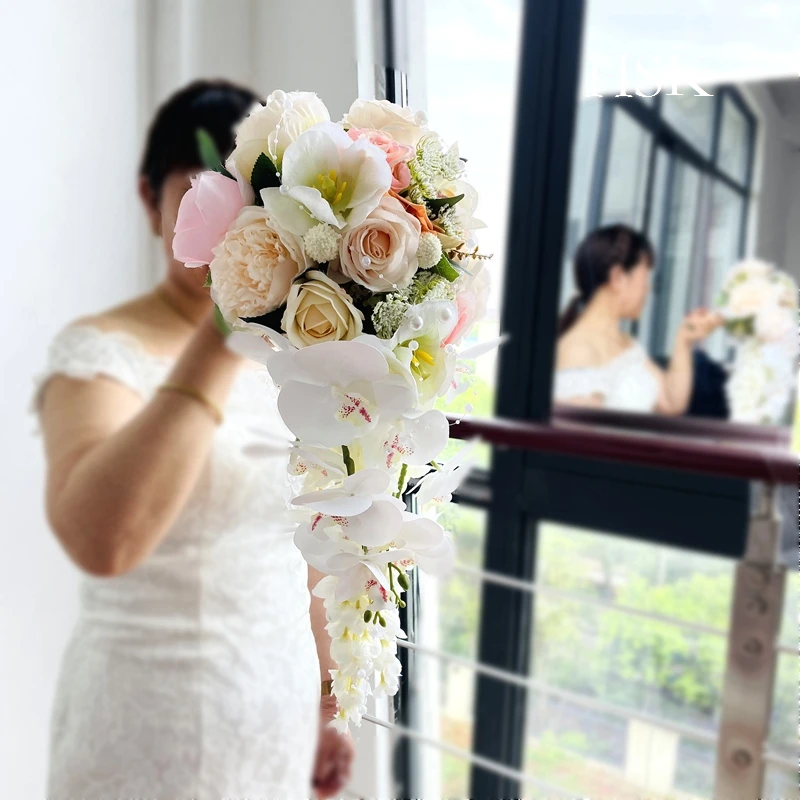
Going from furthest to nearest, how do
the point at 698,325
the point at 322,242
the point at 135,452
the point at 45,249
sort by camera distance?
the point at 698,325
the point at 45,249
the point at 135,452
the point at 322,242

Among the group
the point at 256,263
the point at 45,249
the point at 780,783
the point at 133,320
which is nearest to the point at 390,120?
the point at 256,263

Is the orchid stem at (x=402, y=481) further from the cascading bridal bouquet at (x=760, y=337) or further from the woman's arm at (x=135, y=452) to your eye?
the cascading bridal bouquet at (x=760, y=337)

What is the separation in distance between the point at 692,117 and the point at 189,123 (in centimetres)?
98

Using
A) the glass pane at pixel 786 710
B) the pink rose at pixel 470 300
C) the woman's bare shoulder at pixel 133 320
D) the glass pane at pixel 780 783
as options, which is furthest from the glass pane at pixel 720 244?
the woman's bare shoulder at pixel 133 320

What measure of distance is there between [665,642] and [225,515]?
0.98 meters

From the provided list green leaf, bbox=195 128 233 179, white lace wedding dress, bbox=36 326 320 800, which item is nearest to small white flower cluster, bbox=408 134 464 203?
green leaf, bbox=195 128 233 179

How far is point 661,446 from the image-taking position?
91 cm

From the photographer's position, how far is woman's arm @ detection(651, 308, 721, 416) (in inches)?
48.2

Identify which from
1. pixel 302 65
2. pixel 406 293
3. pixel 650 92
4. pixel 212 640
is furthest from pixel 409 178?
pixel 650 92

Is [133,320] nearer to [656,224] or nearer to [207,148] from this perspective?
[207,148]

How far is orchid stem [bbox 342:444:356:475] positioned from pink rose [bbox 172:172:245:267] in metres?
0.16

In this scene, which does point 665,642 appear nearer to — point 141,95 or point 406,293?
point 406,293

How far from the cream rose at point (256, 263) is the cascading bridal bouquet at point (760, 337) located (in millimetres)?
1015

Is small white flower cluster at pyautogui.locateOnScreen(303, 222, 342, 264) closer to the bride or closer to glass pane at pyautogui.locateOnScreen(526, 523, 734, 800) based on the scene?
the bride
